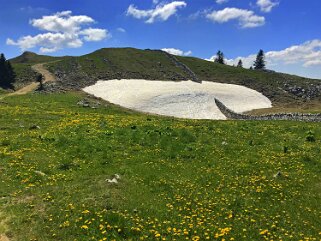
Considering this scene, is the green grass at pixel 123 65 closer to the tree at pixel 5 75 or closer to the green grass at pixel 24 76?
the green grass at pixel 24 76

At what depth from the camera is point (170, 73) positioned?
111375 millimetres

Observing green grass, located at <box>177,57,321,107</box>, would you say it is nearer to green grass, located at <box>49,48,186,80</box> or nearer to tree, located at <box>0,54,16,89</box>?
green grass, located at <box>49,48,186,80</box>

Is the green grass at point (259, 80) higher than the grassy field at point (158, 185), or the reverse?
the green grass at point (259, 80)

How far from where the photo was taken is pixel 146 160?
22.8 metres

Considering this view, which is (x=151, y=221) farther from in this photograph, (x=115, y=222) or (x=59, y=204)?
(x=59, y=204)

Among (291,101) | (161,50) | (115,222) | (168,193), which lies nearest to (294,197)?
(168,193)

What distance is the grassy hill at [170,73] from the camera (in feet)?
313

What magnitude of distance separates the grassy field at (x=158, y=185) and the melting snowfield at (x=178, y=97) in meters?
43.0

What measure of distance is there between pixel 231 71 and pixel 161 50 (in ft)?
114

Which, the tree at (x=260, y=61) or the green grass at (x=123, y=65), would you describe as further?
the tree at (x=260, y=61)

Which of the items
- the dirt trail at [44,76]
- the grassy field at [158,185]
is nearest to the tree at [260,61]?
the dirt trail at [44,76]

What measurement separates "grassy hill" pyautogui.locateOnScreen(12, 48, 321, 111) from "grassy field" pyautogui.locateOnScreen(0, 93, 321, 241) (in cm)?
6058

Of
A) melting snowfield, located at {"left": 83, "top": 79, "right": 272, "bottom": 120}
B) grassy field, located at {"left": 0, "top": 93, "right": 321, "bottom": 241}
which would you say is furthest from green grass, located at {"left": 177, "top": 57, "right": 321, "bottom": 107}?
grassy field, located at {"left": 0, "top": 93, "right": 321, "bottom": 241}

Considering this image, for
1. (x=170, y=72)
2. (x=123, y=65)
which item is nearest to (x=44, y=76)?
(x=123, y=65)
